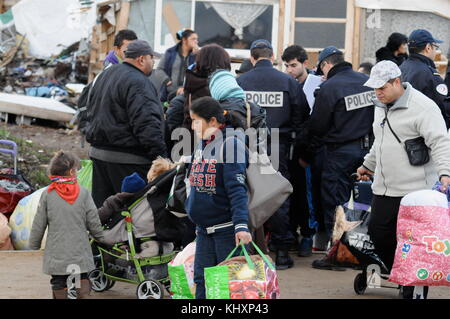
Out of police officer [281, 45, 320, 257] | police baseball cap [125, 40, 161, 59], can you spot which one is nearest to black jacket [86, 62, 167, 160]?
police baseball cap [125, 40, 161, 59]

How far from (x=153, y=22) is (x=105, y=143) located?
6455 mm

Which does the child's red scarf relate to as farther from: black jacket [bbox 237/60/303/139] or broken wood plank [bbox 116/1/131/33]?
broken wood plank [bbox 116/1/131/33]

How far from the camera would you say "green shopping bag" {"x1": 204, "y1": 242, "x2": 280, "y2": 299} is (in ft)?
18.1

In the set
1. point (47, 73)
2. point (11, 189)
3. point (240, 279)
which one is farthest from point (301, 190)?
point (47, 73)

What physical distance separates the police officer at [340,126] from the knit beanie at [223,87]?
1710 mm

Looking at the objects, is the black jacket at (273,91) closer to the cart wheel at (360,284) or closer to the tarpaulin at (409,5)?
the cart wheel at (360,284)

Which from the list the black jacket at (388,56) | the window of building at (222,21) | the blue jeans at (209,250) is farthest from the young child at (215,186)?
the window of building at (222,21)

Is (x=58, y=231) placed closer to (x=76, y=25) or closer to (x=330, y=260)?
(x=330, y=260)

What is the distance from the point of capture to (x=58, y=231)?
6547mm

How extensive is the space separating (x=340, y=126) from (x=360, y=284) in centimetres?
170

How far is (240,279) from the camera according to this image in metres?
5.52

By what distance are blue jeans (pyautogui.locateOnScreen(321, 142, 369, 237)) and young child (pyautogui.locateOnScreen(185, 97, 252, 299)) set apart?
280 centimetres

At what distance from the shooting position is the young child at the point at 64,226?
6520 mm

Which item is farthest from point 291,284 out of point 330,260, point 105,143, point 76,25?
point 76,25
